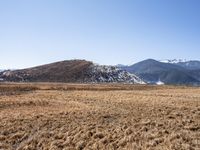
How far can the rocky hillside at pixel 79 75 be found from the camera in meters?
146

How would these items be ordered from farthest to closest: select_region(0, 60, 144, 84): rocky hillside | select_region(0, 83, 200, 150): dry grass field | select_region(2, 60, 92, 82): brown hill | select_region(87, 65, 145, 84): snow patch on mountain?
select_region(2, 60, 92, 82): brown hill
select_region(0, 60, 144, 84): rocky hillside
select_region(87, 65, 145, 84): snow patch on mountain
select_region(0, 83, 200, 150): dry grass field

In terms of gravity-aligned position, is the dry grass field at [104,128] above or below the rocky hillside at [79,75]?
below

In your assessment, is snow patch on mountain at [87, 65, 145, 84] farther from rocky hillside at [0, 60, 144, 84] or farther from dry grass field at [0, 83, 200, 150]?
dry grass field at [0, 83, 200, 150]

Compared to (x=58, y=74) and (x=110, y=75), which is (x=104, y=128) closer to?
(x=110, y=75)


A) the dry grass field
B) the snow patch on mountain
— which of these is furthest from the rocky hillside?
the dry grass field

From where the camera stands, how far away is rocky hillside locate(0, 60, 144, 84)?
146m

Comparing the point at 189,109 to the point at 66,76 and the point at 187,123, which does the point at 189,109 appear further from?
the point at 66,76

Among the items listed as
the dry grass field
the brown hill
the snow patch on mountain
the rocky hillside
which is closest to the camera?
the dry grass field

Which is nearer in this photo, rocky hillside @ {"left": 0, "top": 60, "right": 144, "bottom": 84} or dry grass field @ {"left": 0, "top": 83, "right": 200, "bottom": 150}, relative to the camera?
dry grass field @ {"left": 0, "top": 83, "right": 200, "bottom": 150}

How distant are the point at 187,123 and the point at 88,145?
832 cm

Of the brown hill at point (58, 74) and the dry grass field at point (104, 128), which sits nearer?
the dry grass field at point (104, 128)

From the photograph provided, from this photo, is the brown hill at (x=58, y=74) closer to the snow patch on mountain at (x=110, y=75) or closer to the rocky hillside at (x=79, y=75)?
the rocky hillside at (x=79, y=75)

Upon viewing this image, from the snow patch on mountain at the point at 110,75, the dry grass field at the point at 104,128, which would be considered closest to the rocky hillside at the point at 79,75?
the snow patch on mountain at the point at 110,75

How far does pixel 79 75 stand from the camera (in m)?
153
